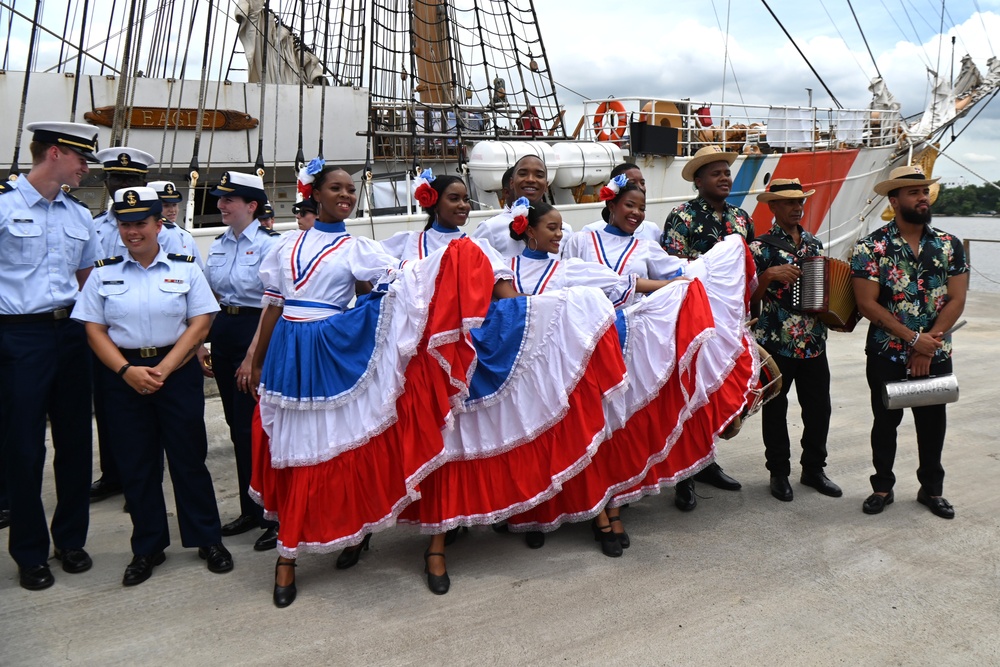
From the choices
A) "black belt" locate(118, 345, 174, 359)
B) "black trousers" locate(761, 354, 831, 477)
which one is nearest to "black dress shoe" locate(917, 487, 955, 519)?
"black trousers" locate(761, 354, 831, 477)

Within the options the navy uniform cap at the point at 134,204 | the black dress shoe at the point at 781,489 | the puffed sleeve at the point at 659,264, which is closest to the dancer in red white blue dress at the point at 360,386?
the navy uniform cap at the point at 134,204

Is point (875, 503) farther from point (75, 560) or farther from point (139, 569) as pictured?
point (75, 560)

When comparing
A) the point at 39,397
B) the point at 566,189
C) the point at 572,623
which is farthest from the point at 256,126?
the point at 572,623

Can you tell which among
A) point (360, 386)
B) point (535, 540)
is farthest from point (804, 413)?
point (360, 386)

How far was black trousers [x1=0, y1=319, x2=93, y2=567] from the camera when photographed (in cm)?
335

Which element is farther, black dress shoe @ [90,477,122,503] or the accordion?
black dress shoe @ [90,477,122,503]

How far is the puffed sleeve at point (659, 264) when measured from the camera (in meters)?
4.13

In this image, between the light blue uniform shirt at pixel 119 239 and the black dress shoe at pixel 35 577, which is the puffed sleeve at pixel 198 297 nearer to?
the light blue uniform shirt at pixel 119 239

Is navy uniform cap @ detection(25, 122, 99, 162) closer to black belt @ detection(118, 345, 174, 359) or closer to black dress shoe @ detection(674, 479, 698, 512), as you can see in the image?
black belt @ detection(118, 345, 174, 359)

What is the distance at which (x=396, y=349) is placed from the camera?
10.5 ft

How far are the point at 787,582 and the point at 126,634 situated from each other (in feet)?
8.90

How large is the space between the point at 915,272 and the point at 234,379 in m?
3.62

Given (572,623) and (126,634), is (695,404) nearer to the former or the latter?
(572,623)

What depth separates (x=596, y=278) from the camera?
3.86m
